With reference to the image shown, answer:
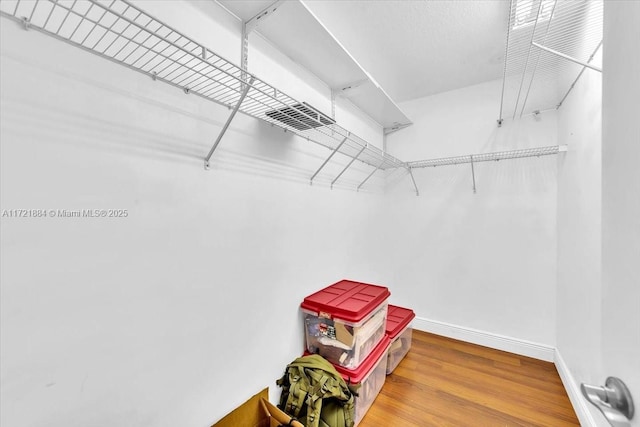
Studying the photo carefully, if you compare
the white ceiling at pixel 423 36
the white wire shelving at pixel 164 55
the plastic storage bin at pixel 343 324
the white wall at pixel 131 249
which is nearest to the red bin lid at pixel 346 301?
the plastic storage bin at pixel 343 324

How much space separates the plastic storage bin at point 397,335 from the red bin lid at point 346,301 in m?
0.36

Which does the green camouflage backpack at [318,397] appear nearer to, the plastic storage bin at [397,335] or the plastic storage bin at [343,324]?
the plastic storage bin at [343,324]

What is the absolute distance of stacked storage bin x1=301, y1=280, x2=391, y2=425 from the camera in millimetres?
1414

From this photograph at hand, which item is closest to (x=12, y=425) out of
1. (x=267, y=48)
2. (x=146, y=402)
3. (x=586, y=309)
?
(x=146, y=402)

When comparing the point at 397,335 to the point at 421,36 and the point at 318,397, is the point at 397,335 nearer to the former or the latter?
the point at 318,397

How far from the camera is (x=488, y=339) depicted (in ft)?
7.57

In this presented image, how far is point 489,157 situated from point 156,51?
254cm

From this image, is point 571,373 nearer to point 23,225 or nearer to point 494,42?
point 494,42

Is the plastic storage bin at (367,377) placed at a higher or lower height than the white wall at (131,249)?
lower

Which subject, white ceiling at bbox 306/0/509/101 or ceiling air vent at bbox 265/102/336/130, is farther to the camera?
white ceiling at bbox 306/0/509/101

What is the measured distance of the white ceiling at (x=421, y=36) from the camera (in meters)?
1.47

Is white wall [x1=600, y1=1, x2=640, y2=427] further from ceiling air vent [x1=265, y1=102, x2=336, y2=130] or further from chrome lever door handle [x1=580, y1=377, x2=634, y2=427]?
ceiling air vent [x1=265, y1=102, x2=336, y2=130]

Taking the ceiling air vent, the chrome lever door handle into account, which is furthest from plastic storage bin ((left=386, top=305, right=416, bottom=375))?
the ceiling air vent

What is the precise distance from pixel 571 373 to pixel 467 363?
62 cm
